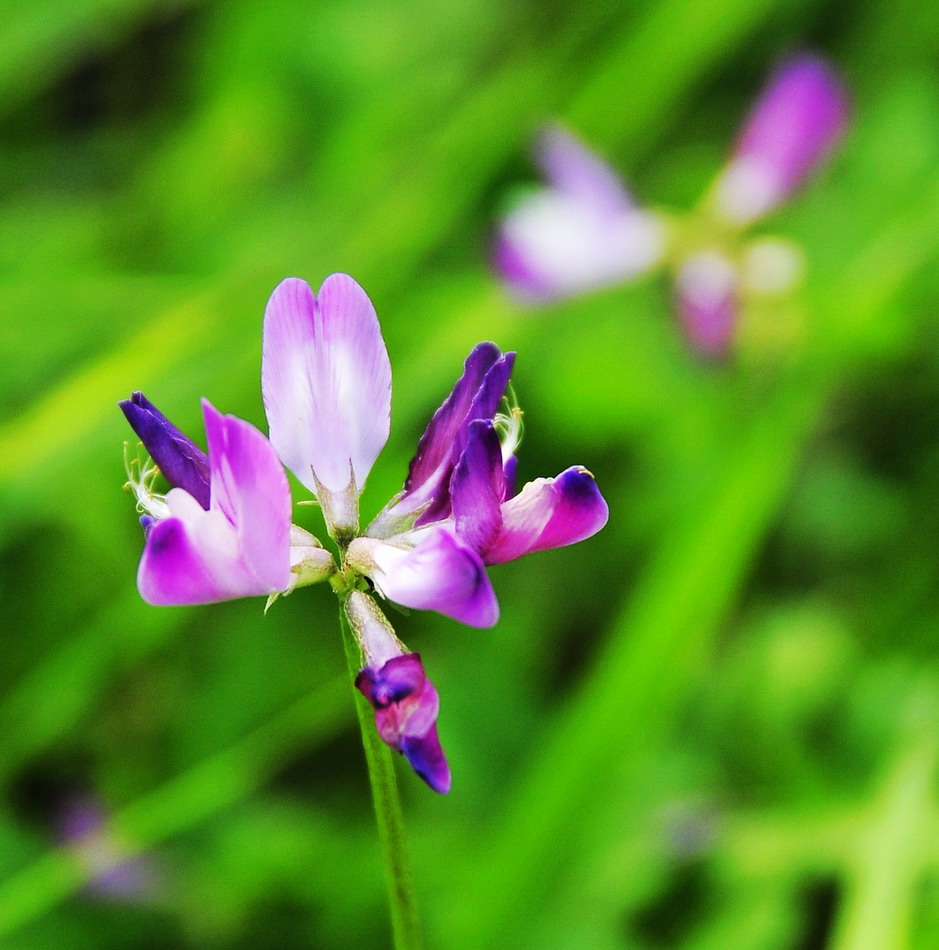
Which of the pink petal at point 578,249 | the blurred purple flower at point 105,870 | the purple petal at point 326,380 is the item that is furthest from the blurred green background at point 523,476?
the purple petal at point 326,380

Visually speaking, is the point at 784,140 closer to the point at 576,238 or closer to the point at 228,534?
the point at 576,238

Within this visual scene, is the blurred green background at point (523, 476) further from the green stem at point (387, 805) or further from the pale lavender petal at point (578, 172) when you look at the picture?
the green stem at point (387, 805)

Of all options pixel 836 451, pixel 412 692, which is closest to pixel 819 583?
pixel 836 451

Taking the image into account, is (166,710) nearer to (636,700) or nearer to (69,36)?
(636,700)

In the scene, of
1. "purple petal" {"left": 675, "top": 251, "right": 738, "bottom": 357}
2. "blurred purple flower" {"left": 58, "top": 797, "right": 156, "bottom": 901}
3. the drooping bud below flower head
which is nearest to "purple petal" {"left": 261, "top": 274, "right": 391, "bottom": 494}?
the drooping bud below flower head

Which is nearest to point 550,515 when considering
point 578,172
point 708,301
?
point 708,301

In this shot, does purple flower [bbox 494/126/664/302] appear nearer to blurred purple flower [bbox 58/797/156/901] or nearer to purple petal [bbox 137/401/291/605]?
blurred purple flower [bbox 58/797/156/901]
